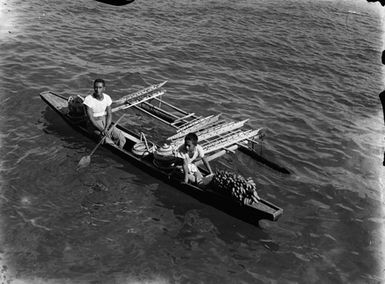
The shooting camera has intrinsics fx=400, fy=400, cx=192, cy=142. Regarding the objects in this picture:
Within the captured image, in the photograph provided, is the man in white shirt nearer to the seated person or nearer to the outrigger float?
the outrigger float

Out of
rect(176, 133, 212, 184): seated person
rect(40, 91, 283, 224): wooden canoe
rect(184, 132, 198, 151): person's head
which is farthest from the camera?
rect(176, 133, 212, 184): seated person

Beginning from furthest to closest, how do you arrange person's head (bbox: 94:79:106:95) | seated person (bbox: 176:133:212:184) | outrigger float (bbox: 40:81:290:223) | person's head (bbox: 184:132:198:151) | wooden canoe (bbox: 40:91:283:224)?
person's head (bbox: 94:79:106:95) < seated person (bbox: 176:133:212:184) < person's head (bbox: 184:132:198:151) < outrigger float (bbox: 40:81:290:223) < wooden canoe (bbox: 40:91:283:224)

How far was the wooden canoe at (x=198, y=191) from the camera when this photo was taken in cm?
1048

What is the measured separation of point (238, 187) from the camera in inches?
416

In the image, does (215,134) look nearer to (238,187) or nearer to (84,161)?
(238,187)

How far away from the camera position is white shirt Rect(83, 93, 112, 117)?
527 inches

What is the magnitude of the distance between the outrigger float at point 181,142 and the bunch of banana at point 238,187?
9 centimetres

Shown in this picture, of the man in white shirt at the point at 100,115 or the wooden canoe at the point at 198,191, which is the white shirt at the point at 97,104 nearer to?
the man in white shirt at the point at 100,115

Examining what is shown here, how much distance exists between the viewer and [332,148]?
15359 millimetres

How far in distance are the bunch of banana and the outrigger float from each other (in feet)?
0.29

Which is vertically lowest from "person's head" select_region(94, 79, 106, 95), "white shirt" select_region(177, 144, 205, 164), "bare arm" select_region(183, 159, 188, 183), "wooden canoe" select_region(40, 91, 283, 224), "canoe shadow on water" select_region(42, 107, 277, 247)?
"canoe shadow on water" select_region(42, 107, 277, 247)

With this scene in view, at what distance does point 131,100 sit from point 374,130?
10.2 meters

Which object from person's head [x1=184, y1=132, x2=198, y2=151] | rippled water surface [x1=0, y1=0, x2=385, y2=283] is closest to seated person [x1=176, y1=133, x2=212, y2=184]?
person's head [x1=184, y1=132, x2=198, y2=151]

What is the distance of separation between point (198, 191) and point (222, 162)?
9.55 ft
